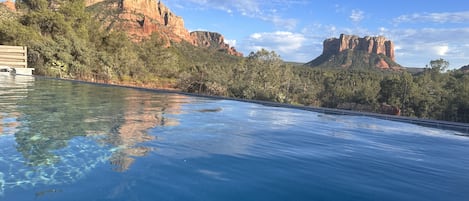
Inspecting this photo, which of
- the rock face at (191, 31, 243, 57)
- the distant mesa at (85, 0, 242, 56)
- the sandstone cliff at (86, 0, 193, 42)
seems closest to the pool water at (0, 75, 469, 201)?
the distant mesa at (85, 0, 242, 56)

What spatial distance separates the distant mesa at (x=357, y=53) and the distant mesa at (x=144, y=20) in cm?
2579

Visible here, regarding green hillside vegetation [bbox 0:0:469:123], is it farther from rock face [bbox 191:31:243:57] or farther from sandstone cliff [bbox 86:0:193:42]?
rock face [bbox 191:31:243:57]

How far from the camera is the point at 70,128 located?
4.17 metres

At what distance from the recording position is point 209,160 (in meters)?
3.17

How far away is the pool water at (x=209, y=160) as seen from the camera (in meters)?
2.43

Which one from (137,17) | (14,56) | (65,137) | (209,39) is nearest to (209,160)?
(65,137)

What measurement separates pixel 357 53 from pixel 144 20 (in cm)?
5324

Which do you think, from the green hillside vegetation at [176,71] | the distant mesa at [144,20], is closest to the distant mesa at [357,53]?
the distant mesa at [144,20]

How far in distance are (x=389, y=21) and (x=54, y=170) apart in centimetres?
2393

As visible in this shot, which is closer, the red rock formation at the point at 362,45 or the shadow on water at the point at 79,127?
the shadow on water at the point at 79,127

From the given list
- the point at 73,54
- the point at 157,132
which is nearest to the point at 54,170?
the point at 157,132

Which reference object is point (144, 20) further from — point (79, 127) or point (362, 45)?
point (79, 127)

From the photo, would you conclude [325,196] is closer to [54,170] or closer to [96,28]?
[54,170]

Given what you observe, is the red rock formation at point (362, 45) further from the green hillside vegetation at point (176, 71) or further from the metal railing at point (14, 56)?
the metal railing at point (14, 56)
